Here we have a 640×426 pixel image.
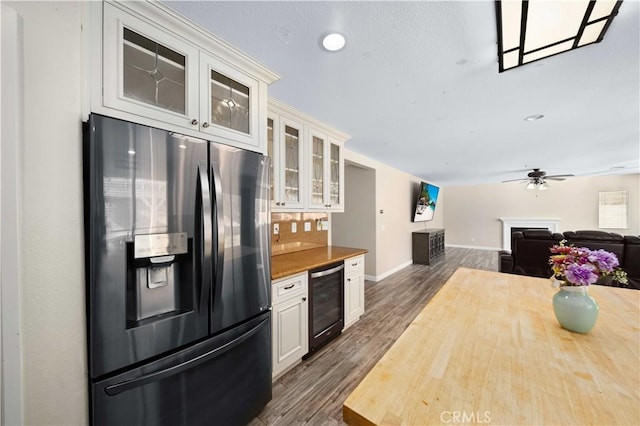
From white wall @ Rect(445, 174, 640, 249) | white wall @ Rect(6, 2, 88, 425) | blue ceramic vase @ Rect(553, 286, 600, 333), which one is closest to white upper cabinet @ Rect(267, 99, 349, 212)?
white wall @ Rect(6, 2, 88, 425)

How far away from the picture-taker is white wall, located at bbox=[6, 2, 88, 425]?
0.90 m

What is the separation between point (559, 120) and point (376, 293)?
128 inches

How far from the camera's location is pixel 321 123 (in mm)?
2689

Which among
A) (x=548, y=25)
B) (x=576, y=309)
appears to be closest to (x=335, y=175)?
(x=548, y=25)

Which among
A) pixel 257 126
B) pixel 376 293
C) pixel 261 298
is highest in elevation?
pixel 257 126

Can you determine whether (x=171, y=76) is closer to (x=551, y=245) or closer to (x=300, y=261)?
(x=300, y=261)

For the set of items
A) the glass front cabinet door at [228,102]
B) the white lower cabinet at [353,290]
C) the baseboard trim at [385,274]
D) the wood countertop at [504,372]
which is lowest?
the baseboard trim at [385,274]

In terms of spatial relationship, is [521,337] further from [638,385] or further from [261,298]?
[261,298]

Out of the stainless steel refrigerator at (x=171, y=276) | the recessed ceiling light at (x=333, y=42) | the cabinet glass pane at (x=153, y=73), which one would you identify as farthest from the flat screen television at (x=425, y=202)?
the cabinet glass pane at (x=153, y=73)

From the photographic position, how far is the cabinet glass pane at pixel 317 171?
2.70 metres

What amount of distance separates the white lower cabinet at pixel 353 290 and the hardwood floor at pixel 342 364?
16 centimetres

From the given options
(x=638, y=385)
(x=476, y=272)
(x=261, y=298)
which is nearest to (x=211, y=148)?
(x=261, y=298)

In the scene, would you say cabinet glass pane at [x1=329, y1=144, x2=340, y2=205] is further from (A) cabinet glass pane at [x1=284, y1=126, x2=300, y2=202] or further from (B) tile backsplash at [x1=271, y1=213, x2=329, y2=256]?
(A) cabinet glass pane at [x1=284, y1=126, x2=300, y2=202]

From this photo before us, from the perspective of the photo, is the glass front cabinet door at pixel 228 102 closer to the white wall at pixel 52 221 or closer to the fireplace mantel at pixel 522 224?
the white wall at pixel 52 221
